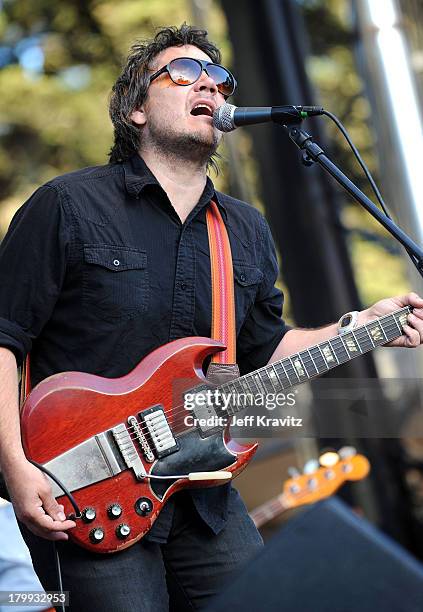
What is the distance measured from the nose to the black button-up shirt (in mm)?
332

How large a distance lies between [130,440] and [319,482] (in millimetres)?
2238

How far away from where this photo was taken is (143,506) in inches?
96.1

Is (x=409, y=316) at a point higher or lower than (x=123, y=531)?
higher

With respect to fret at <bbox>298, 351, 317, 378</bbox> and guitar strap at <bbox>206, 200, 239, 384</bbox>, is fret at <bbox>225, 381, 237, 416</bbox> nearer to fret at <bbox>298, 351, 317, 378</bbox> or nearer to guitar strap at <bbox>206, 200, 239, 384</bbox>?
guitar strap at <bbox>206, 200, 239, 384</bbox>

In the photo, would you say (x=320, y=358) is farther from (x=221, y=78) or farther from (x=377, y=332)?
(x=221, y=78)

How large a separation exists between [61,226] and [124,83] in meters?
0.81

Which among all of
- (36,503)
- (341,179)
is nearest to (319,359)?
(341,179)

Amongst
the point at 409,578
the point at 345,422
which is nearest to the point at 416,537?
the point at 345,422

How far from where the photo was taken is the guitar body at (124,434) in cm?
238

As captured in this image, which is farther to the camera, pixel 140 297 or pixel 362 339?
pixel 362 339

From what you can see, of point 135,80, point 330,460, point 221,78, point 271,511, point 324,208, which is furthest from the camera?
point 324,208

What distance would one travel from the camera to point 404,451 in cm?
638

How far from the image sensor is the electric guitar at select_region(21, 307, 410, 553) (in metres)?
2.39

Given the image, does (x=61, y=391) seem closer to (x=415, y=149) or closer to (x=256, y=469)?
(x=415, y=149)
